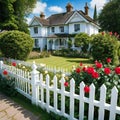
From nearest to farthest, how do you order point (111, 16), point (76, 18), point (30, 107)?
point (30, 107)
point (76, 18)
point (111, 16)

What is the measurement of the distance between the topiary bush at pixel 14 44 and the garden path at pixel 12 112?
6.25m

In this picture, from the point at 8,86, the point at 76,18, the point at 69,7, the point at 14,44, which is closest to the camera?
the point at 8,86

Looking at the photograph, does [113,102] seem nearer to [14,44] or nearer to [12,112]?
[12,112]

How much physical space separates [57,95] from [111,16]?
32.1m

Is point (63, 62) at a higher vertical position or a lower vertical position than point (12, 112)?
higher

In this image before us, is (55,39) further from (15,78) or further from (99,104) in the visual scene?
(99,104)

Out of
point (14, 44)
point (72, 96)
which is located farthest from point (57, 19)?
point (72, 96)

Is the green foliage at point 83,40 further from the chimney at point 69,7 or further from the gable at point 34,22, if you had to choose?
the gable at point 34,22

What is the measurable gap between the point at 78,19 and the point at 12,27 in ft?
37.4

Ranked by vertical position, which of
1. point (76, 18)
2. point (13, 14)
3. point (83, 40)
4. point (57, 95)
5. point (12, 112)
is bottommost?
point (12, 112)

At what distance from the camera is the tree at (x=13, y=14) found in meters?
17.6

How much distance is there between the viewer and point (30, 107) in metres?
4.25

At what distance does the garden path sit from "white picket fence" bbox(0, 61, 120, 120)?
1.41 ft

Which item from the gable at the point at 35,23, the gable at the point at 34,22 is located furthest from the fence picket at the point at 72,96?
the gable at the point at 35,23
